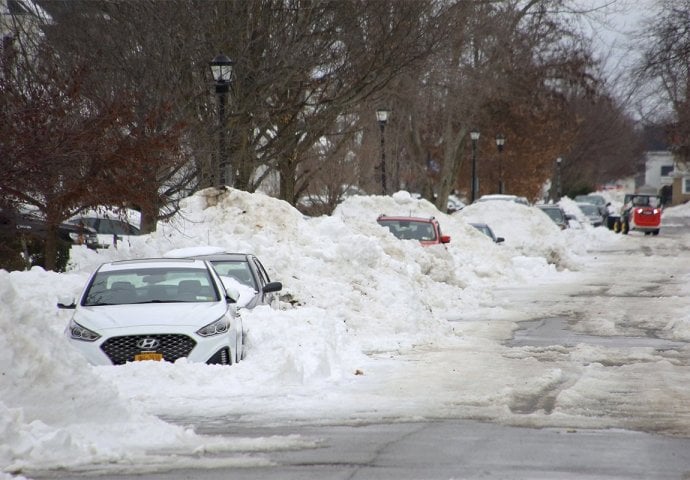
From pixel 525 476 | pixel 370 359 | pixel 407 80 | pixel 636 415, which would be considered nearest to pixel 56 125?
pixel 370 359

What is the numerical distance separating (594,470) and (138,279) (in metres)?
8.52

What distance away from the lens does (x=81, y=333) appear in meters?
13.1

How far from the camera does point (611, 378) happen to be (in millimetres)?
13781

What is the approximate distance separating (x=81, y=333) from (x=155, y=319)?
78 centimetres

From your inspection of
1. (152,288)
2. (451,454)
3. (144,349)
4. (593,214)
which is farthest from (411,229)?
(593,214)

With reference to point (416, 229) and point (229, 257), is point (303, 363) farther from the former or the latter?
point (416, 229)

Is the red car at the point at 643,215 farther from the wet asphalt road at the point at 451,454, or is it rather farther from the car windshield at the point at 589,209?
the wet asphalt road at the point at 451,454

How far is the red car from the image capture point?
217ft

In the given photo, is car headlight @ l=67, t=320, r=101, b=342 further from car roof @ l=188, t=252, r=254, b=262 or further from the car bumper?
car roof @ l=188, t=252, r=254, b=262

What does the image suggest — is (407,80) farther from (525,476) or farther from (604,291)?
(525,476)

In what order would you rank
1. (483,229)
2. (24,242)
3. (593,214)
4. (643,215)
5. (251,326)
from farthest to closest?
1. (593,214)
2. (643,215)
3. (483,229)
4. (24,242)
5. (251,326)

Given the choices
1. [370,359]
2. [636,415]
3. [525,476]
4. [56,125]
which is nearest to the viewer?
[525,476]

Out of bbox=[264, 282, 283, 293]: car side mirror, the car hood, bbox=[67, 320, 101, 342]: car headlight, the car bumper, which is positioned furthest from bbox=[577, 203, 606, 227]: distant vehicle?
bbox=[67, 320, 101, 342]: car headlight

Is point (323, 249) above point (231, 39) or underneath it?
underneath
